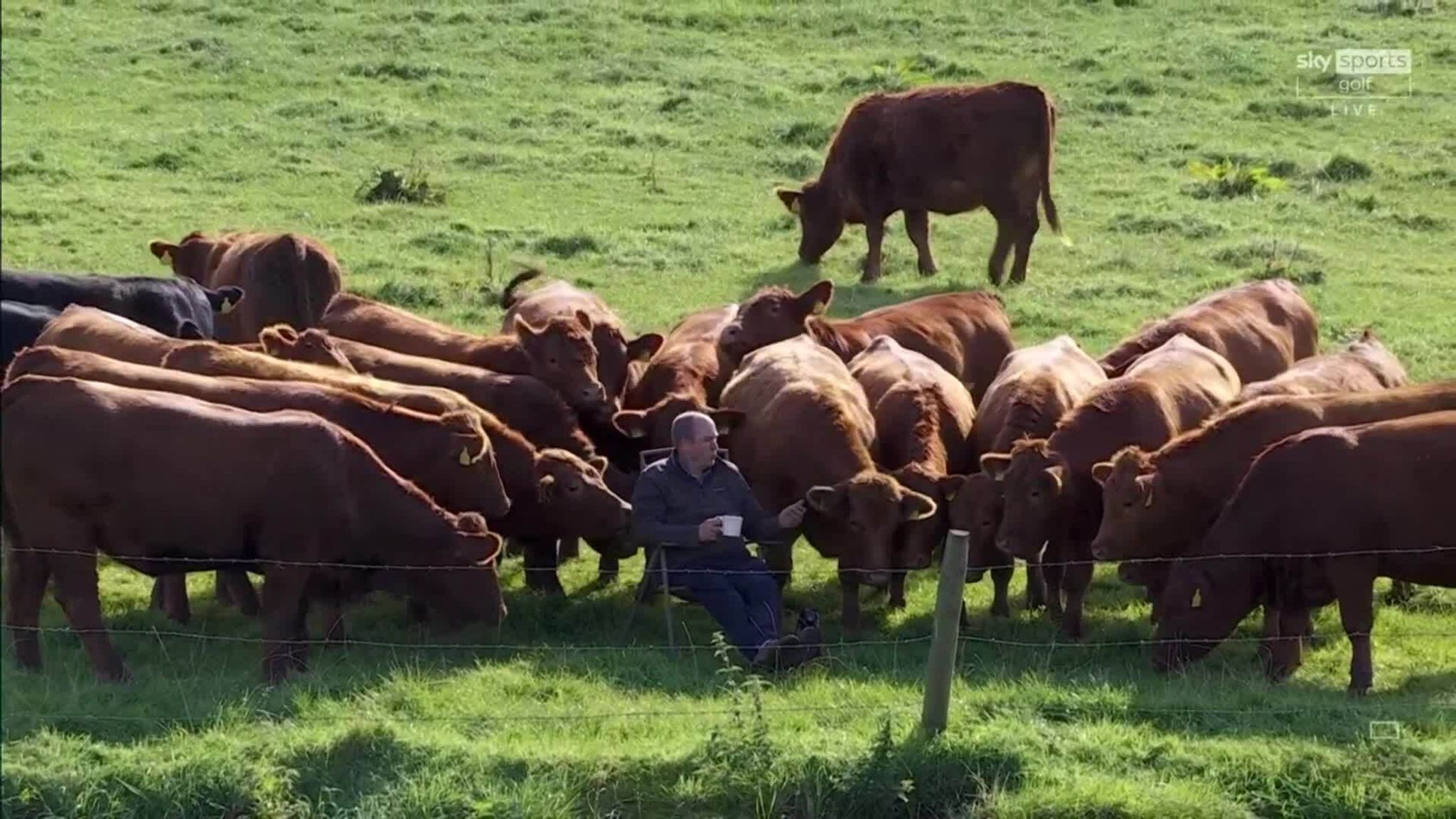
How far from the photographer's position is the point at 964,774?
8.48 meters

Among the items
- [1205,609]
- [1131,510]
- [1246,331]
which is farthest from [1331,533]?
[1246,331]

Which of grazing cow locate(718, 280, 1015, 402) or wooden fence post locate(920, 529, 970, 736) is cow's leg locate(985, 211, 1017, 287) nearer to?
grazing cow locate(718, 280, 1015, 402)

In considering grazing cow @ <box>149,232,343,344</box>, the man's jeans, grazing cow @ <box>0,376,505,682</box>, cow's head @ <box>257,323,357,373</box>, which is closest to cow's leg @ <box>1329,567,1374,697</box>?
the man's jeans

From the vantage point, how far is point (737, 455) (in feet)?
41.4

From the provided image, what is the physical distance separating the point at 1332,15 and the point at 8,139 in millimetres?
18911

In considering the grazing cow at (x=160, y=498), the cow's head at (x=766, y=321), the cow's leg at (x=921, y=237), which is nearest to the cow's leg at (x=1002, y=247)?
the cow's leg at (x=921, y=237)

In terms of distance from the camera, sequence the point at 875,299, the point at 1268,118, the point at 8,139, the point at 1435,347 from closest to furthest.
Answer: the point at 1435,347 → the point at 875,299 → the point at 8,139 → the point at 1268,118

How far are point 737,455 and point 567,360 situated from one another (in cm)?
175

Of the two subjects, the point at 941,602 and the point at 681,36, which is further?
the point at 681,36

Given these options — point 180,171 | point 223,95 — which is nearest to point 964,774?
point 180,171

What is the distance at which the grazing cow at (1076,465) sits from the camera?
11.4 meters

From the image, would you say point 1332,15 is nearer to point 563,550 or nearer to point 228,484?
point 563,550

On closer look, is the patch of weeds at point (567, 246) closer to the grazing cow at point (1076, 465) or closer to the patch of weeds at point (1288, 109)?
the grazing cow at point (1076, 465)

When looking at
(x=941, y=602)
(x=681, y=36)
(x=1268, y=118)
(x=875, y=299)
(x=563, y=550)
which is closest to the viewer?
(x=941, y=602)
